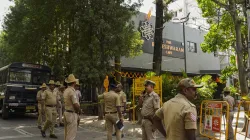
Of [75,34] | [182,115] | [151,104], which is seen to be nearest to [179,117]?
[182,115]

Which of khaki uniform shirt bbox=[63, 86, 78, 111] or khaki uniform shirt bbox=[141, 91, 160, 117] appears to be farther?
khaki uniform shirt bbox=[63, 86, 78, 111]

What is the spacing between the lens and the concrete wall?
2322cm

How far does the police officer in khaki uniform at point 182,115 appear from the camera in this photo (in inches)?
116

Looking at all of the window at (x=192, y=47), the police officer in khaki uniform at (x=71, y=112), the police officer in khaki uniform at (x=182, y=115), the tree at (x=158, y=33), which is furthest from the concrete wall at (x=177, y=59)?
the police officer in khaki uniform at (x=182, y=115)

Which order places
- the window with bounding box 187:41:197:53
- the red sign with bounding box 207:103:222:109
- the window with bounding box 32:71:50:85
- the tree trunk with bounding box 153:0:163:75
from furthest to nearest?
the window with bounding box 187:41:197:53 → the window with bounding box 32:71:50:85 → the tree trunk with bounding box 153:0:163:75 → the red sign with bounding box 207:103:222:109

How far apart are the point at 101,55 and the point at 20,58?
8061 millimetres

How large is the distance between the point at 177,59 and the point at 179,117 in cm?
2468

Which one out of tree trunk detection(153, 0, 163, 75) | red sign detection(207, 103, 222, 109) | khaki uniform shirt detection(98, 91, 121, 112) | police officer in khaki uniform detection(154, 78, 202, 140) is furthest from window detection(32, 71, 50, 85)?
police officer in khaki uniform detection(154, 78, 202, 140)

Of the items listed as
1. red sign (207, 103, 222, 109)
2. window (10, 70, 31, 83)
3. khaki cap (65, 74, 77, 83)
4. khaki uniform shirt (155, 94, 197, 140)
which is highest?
window (10, 70, 31, 83)

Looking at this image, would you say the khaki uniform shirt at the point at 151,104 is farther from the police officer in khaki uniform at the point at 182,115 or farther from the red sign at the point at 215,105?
the police officer in khaki uniform at the point at 182,115

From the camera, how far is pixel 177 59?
1069 inches

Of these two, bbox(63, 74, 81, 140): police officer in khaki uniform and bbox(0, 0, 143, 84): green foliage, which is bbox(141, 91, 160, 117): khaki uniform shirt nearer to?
bbox(63, 74, 81, 140): police officer in khaki uniform

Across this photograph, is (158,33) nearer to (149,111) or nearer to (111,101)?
(111,101)

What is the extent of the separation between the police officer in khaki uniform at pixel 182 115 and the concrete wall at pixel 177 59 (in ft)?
61.5
